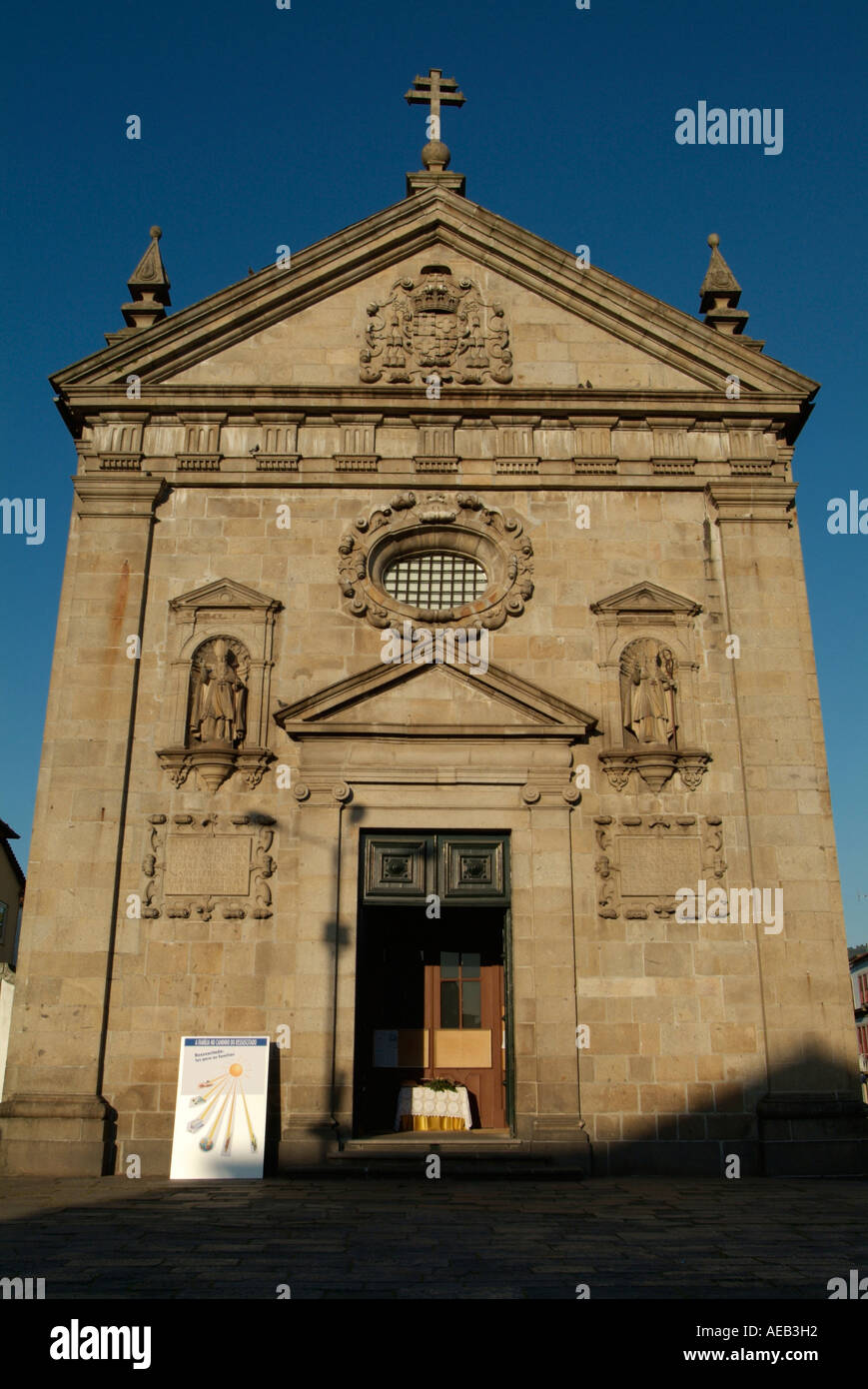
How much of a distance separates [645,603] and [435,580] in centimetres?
340

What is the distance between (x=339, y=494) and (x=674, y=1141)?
10.9 m

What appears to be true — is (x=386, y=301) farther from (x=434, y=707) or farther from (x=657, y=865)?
(x=657, y=865)

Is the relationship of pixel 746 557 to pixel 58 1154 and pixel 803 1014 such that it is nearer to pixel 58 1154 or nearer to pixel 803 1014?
pixel 803 1014

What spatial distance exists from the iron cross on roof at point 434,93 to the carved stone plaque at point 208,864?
14099 mm

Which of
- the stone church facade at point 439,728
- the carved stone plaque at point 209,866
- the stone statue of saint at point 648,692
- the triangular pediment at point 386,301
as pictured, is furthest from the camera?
the triangular pediment at point 386,301

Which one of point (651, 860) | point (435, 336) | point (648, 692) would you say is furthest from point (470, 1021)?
point (435, 336)

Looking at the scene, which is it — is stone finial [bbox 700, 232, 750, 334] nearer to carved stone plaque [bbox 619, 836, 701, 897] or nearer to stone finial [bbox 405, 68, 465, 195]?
stone finial [bbox 405, 68, 465, 195]

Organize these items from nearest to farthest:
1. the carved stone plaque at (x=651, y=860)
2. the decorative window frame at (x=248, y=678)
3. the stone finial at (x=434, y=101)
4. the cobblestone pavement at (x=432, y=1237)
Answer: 1. the cobblestone pavement at (x=432, y=1237)
2. the carved stone plaque at (x=651, y=860)
3. the decorative window frame at (x=248, y=678)
4. the stone finial at (x=434, y=101)

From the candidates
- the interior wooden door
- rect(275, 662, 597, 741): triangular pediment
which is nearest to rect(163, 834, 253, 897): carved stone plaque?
rect(275, 662, 597, 741): triangular pediment

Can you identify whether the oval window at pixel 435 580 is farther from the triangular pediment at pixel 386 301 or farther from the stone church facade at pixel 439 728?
the triangular pediment at pixel 386 301

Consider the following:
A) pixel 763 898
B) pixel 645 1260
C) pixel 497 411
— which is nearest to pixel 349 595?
pixel 497 411

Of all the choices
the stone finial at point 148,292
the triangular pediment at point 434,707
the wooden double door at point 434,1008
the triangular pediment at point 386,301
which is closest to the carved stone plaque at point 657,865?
the triangular pediment at point 434,707

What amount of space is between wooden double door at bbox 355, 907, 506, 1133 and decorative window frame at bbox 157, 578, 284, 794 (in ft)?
9.83

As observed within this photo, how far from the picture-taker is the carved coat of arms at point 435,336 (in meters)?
19.1
